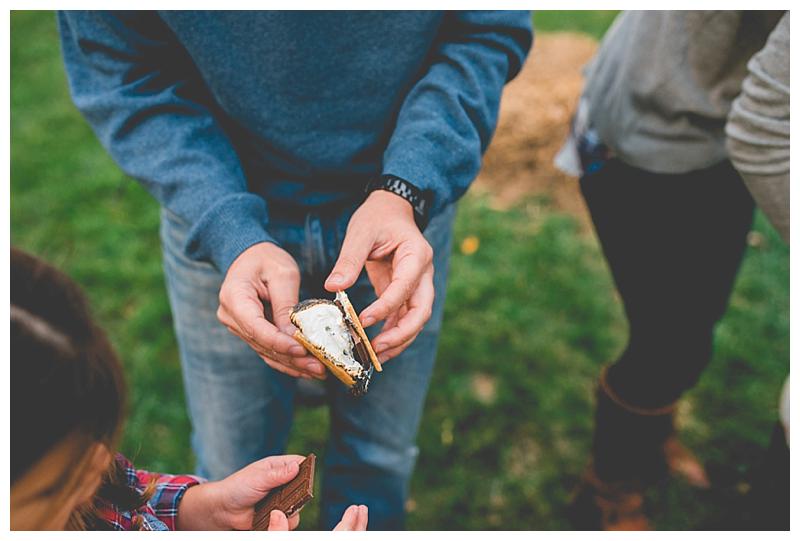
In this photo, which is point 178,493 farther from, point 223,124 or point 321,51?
point 321,51

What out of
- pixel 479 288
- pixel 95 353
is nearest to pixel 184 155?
pixel 95 353

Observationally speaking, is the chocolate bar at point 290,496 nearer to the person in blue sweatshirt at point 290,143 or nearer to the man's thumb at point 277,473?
the man's thumb at point 277,473

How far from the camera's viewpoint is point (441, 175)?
1.48 m

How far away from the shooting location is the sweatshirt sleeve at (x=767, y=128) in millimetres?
1365

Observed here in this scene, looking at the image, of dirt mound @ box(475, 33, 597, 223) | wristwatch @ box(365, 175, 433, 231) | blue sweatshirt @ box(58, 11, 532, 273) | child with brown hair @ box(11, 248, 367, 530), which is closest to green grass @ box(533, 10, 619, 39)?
dirt mound @ box(475, 33, 597, 223)

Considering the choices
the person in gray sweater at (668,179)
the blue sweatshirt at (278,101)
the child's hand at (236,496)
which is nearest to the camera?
the child's hand at (236,496)

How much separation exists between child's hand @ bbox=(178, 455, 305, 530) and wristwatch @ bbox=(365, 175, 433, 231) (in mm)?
529

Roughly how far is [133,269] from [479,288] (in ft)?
5.44

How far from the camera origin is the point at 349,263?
1317 mm

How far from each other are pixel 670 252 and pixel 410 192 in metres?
0.80

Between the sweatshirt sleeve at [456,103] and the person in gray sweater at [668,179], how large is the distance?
1.07 ft

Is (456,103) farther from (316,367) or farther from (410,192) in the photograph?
(316,367)

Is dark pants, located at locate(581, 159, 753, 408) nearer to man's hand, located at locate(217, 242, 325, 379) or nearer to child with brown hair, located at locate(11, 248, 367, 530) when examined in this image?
man's hand, located at locate(217, 242, 325, 379)

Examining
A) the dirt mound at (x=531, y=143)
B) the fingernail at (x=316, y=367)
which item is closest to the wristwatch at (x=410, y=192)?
the fingernail at (x=316, y=367)
